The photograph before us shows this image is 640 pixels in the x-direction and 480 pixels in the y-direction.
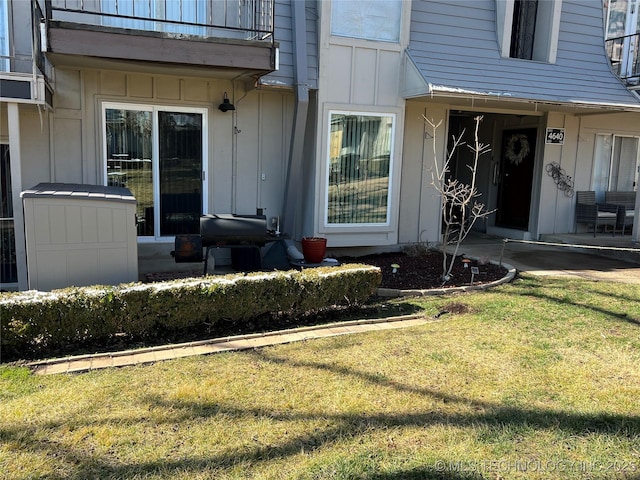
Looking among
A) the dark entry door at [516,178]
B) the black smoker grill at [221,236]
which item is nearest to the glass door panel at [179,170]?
the black smoker grill at [221,236]

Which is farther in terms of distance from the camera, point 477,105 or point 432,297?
point 477,105

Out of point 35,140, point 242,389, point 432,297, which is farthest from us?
point 35,140

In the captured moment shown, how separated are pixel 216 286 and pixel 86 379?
5.00ft

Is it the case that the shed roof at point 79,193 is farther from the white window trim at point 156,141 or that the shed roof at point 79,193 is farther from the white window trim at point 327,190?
the white window trim at point 327,190

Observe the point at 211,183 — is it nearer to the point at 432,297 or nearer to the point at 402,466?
the point at 432,297

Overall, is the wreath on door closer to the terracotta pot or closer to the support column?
the terracotta pot

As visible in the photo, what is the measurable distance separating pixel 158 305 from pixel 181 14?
14.4 ft

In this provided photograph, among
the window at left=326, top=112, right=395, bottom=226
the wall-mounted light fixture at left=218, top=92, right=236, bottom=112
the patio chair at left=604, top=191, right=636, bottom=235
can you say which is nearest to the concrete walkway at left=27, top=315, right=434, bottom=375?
the window at left=326, top=112, right=395, bottom=226

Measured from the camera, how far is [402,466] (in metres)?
2.92

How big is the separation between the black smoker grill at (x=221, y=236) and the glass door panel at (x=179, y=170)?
4.23 ft

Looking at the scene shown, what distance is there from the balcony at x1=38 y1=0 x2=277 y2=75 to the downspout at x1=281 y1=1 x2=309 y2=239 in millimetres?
452

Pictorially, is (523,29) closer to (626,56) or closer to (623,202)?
(626,56)

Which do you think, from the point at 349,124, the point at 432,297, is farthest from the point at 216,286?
the point at 349,124

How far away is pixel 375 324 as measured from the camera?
5.57 m
